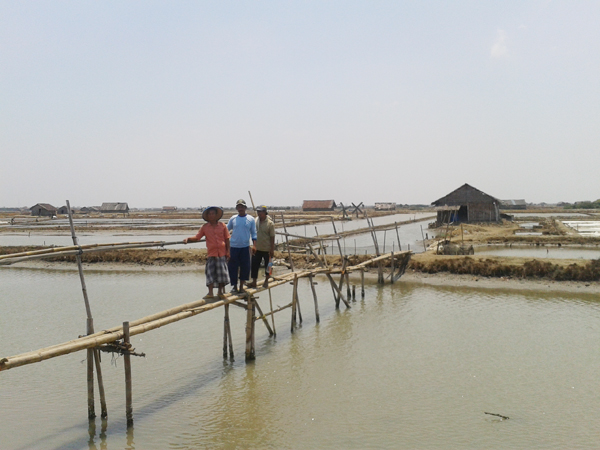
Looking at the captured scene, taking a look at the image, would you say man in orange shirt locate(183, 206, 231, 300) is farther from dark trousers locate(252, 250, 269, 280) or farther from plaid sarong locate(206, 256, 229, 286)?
Answer: dark trousers locate(252, 250, 269, 280)

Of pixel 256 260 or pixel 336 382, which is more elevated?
pixel 256 260

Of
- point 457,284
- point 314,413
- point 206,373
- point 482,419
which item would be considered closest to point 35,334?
point 206,373

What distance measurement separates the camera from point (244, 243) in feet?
25.8

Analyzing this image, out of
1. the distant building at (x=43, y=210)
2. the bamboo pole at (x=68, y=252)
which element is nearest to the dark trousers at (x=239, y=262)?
the bamboo pole at (x=68, y=252)

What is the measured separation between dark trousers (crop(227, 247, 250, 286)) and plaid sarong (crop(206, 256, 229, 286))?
1.34 feet

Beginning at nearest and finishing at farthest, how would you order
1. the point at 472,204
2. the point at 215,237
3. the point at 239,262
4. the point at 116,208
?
the point at 215,237, the point at 239,262, the point at 472,204, the point at 116,208

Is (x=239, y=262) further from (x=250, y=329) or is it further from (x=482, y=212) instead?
(x=482, y=212)

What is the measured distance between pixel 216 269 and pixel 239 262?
0.56 meters

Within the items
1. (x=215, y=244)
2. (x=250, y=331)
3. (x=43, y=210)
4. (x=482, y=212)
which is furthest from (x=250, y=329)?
(x=43, y=210)

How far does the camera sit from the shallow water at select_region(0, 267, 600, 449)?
5961mm

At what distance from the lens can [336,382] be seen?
7660 mm

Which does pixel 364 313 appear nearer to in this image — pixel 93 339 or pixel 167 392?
pixel 167 392

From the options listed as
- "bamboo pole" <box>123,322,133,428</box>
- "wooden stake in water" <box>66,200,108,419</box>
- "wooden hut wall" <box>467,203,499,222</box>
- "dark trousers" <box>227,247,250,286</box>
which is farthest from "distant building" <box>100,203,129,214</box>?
"bamboo pole" <box>123,322,133,428</box>

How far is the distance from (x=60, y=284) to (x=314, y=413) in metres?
14.3
